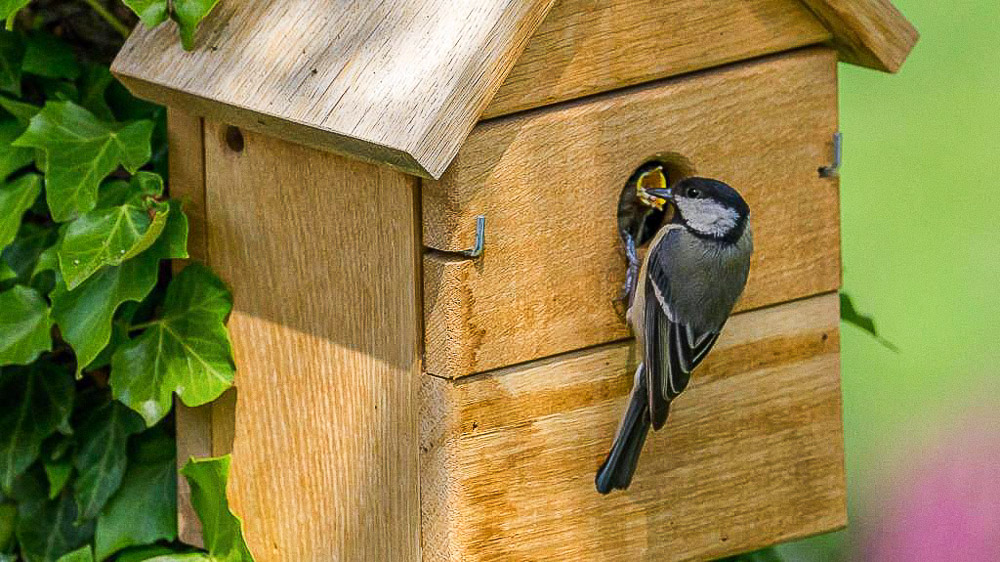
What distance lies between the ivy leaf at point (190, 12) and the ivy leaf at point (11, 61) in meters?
0.40

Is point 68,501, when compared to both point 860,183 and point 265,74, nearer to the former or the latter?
point 265,74

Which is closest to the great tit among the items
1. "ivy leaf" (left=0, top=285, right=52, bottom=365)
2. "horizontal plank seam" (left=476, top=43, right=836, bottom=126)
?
"horizontal plank seam" (left=476, top=43, right=836, bottom=126)

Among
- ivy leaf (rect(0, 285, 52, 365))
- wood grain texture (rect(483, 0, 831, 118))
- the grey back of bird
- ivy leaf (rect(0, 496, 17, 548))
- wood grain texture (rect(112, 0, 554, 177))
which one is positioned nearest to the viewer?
wood grain texture (rect(112, 0, 554, 177))

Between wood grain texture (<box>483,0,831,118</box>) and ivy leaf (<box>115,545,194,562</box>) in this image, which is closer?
wood grain texture (<box>483,0,831,118</box>)

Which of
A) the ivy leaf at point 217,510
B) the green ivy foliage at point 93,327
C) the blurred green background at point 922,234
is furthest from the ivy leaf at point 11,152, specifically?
the blurred green background at point 922,234

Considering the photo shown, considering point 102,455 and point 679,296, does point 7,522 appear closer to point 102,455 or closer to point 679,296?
point 102,455

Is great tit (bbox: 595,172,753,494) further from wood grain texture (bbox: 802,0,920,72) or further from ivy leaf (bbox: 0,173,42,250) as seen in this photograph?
ivy leaf (bbox: 0,173,42,250)

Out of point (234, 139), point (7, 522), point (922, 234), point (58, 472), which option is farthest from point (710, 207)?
point (922, 234)

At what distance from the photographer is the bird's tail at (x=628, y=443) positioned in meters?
1.98

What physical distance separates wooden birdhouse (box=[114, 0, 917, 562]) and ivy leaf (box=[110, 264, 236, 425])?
0.12 ft

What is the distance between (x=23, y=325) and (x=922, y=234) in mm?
2459

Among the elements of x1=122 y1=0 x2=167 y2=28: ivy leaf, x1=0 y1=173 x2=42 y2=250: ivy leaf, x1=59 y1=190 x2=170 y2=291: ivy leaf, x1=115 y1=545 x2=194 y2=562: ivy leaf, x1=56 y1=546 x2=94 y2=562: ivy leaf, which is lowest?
x1=115 y1=545 x2=194 y2=562: ivy leaf

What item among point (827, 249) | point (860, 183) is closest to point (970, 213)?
point (860, 183)

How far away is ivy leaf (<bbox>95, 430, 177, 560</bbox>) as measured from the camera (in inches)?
88.6
